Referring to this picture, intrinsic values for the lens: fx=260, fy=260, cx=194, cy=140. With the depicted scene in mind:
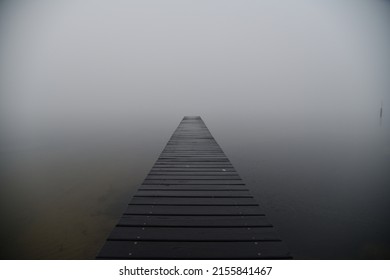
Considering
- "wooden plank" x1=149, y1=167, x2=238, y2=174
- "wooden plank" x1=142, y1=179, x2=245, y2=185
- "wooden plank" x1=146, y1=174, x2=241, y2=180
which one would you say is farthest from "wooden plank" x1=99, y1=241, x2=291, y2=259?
"wooden plank" x1=149, y1=167, x2=238, y2=174

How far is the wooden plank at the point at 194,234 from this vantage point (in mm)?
3080

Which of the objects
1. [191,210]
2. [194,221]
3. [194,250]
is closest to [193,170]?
[191,210]

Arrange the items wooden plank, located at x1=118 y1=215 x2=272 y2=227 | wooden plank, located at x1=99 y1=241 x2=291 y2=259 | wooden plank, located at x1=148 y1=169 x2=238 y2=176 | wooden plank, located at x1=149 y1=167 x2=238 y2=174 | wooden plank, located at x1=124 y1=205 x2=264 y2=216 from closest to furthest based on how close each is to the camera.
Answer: wooden plank, located at x1=99 y1=241 x2=291 y2=259 → wooden plank, located at x1=118 y1=215 x2=272 y2=227 → wooden plank, located at x1=124 y1=205 x2=264 y2=216 → wooden plank, located at x1=148 y1=169 x2=238 y2=176 → wooden plank, located at x1=149 y1=167 x2=238 y2=174

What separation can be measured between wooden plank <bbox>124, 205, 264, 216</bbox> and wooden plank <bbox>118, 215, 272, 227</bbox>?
0.12 metres

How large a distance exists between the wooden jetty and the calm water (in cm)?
422

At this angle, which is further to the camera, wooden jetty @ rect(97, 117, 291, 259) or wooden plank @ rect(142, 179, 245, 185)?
wooden plank @ rect(142, 179, 245, 185)

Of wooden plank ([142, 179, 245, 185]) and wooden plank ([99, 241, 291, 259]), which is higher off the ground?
wooden plank ([142, 179, 245, 185])

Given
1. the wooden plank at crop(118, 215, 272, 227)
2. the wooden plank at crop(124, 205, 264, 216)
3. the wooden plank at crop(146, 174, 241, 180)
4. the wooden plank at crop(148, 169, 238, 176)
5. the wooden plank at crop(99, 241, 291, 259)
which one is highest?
the wooden plank at crop(148, 169, 238, 176)

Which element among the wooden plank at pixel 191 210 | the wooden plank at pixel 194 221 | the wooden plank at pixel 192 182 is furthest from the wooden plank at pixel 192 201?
the wooden plank at pixel 192 182

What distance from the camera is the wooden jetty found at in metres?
2.83

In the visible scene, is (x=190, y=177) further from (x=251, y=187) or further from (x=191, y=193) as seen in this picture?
(x=251, y=187)

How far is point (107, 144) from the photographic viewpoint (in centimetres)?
2214

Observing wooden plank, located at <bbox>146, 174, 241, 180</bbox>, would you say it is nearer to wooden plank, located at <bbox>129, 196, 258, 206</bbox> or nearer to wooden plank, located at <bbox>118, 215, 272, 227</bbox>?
wooden plank, located at <bbox>129, 196, 258, 206</bbox>

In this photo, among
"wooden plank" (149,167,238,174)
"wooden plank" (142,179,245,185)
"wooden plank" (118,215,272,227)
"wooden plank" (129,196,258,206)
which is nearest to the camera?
"wooden plank" (118,215,272,227)
